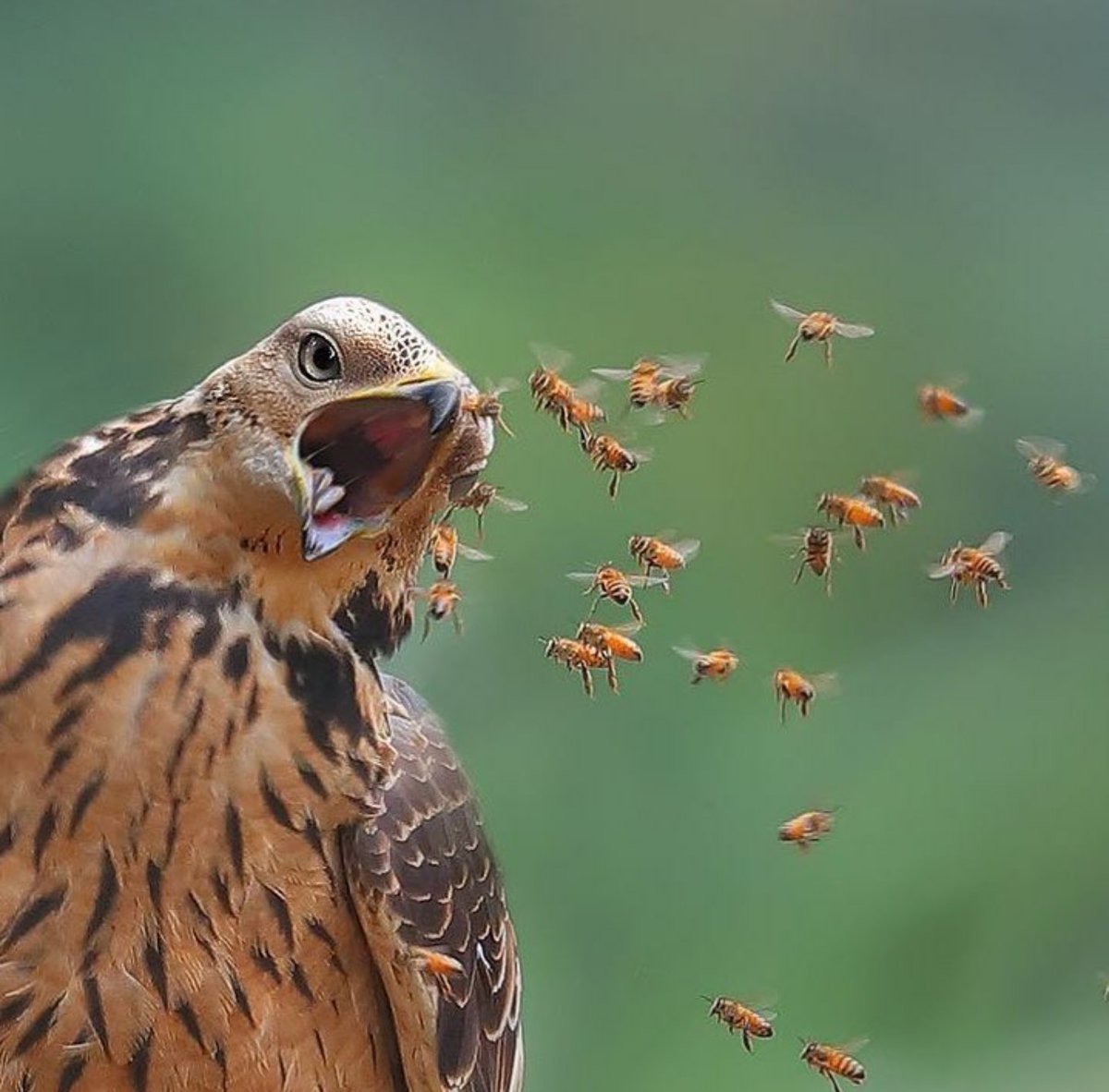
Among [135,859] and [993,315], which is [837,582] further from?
[135,859]

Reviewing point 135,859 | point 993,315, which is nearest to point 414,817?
point 135,859

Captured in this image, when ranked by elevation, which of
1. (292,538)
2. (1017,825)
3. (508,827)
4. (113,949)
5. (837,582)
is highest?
(292,538)

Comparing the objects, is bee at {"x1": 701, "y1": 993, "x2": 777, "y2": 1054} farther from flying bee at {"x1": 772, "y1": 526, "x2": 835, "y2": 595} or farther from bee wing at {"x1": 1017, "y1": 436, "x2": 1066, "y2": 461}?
bee wing at {"x1": 1017, "y1": 436, "x2": 1066, "y2": 461}

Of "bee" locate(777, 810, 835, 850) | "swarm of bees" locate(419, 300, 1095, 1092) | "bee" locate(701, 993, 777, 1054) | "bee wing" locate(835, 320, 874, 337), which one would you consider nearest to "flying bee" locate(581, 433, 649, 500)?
"swarm of bees" locate(419, 300, 1095, 1092)

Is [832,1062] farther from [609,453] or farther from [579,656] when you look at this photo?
[609,453]

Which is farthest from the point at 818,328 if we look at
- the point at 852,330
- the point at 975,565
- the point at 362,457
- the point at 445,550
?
the point at 362,457

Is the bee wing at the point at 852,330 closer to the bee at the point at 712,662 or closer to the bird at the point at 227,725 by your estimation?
the bee at the point at 712,662
